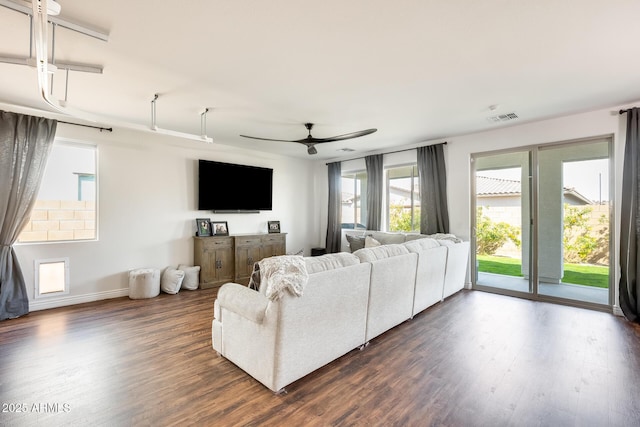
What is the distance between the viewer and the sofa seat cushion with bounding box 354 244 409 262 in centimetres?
276

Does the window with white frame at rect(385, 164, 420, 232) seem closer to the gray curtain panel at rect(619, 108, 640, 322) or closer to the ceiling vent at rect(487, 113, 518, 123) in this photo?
the ceiling vent at rect(487, 113, 518, 123)

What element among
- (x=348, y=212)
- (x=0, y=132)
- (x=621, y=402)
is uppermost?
(x=0, y=132)

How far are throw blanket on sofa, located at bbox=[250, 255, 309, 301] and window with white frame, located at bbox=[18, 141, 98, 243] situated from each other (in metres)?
3.69

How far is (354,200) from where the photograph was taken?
6.85 metres

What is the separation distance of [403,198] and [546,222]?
2.39 metres

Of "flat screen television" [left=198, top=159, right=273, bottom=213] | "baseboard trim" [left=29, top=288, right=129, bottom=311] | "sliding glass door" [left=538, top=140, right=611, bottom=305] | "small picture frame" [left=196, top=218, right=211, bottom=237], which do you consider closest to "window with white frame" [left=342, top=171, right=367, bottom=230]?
"flat screen television" [left=198, top=159, right=273, bottom=213]

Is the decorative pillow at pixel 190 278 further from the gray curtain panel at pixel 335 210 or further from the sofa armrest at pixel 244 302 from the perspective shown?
the gray curtain panel at pixel 335 210

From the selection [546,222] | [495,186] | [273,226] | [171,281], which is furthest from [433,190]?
[171,281]

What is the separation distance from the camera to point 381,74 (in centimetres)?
272

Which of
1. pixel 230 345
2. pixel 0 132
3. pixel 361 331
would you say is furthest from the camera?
pixel 0 132

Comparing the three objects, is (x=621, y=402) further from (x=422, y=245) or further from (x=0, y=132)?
(x=0, y=132)

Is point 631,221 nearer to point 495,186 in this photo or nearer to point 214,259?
point 495,186

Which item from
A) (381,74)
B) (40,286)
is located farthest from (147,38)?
(40,286)

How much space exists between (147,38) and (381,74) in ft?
6.53
